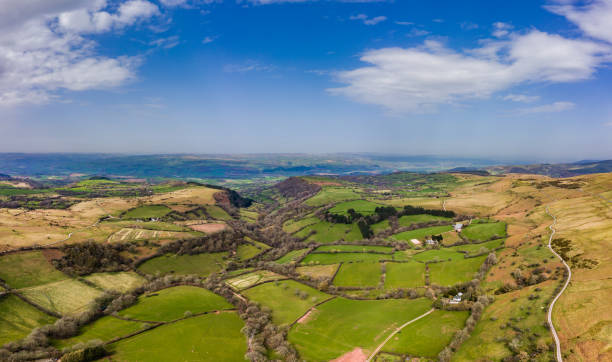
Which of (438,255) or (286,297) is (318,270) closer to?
(286,297)

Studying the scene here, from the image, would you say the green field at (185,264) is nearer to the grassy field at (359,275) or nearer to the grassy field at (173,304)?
the grassy field at (173,304)

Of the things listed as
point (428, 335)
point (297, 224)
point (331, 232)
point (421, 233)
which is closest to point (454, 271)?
point (428, 335)

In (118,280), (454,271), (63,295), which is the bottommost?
(118,280)

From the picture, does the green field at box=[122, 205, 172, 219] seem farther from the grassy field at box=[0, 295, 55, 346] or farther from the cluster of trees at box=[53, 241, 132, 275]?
the grassy field at box=[0, 295, 55, 346]

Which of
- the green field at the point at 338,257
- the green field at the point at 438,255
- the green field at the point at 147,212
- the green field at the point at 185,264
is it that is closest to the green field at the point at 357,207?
the green field at the point at 338,257

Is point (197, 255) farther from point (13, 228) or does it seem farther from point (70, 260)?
point (13, 228)

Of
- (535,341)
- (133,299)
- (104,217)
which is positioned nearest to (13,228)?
(104,217)
